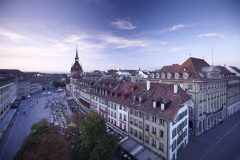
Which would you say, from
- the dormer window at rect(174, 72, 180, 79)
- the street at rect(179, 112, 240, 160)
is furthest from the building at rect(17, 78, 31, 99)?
the street at rect(179, 112, 240, 160)

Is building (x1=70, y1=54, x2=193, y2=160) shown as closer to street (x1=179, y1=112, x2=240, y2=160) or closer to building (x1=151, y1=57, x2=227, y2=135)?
street (x1=179, y1=112, x2=240, y2=160)

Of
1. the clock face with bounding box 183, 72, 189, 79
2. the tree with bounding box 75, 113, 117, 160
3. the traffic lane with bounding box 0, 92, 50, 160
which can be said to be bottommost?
the traffic lane with bounding box 0, 92, 50, 160

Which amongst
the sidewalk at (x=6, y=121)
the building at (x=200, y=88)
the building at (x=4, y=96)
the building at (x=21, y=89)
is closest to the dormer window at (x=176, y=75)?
the building at (x=200, y=88)

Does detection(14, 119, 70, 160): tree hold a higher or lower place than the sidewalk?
higher

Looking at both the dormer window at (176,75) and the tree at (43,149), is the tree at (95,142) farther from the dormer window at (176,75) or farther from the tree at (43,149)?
the dormer window at (176,75)

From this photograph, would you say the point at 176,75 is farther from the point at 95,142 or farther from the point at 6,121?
the point at 6,121

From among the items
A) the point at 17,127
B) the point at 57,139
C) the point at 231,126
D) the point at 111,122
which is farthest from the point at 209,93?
the point at 17,127

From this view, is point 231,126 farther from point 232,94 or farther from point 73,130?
point 73,130
